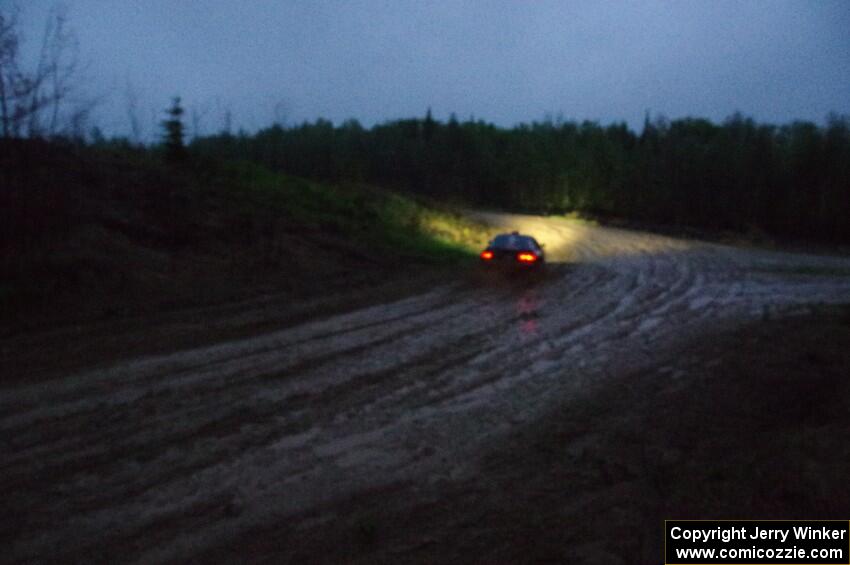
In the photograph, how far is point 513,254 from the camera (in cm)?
2275

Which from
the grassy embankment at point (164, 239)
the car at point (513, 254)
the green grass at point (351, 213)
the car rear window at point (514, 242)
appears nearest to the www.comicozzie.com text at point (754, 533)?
the grassy embankment at point (164, 239)

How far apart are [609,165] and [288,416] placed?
6188 cm

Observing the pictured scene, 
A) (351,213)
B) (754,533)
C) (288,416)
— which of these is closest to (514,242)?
(351,213)

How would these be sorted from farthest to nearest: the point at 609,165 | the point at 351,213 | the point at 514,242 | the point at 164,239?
the point at 609,165 → the point at 351,213 → the point at 514,242 → the point at 164,239

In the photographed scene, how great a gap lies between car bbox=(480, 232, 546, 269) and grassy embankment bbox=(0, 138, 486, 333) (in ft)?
6.89

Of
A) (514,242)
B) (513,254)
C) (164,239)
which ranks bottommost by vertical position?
(513,254)

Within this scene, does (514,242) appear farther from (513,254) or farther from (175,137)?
(175,137)

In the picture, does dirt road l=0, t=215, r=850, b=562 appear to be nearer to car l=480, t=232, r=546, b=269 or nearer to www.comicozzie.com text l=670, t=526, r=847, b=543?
www.comicozzie.com text l=670, t=526, r=847, b=543

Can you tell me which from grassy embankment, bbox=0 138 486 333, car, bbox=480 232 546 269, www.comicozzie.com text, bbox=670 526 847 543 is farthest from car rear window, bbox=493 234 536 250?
www.comicozzie.com text, bbox=670 526 847 543

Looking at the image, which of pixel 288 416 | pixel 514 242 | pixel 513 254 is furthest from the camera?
pixel 514 242

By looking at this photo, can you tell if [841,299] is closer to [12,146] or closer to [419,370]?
[419,370]

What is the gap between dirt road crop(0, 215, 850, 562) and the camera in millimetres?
5758

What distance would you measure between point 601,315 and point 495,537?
36.5ft

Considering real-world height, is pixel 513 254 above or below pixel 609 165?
below
